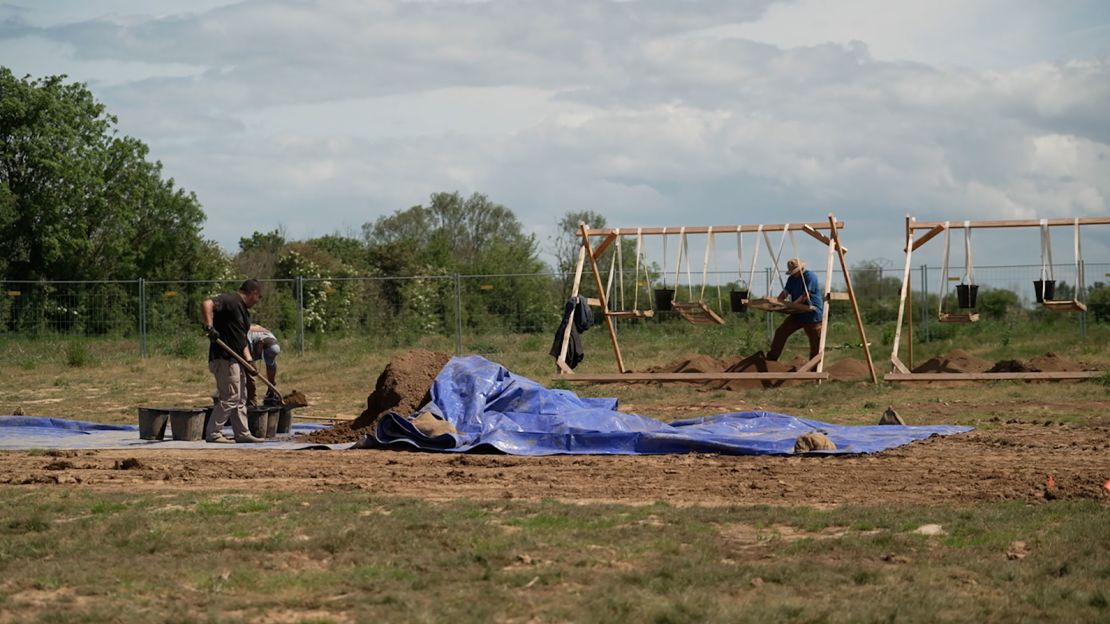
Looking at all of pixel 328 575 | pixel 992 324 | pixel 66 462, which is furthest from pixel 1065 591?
pixel 992 324

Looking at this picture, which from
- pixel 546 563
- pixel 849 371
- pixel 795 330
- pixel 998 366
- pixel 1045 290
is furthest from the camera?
pixel 849 371

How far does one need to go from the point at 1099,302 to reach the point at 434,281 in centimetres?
1651

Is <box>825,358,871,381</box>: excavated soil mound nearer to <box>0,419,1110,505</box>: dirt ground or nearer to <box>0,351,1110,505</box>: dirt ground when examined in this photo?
<box>0,351,1110,505</box>: dirt ground

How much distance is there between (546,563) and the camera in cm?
707

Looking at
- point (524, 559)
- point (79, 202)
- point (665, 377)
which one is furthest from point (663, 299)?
point (79, 202)

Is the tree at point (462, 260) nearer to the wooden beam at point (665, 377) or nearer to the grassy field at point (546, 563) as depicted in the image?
the wooden beam at point (665, 377)

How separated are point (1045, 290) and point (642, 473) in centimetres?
945

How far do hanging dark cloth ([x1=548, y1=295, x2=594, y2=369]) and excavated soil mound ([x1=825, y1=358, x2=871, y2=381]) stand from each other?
445 centimetres

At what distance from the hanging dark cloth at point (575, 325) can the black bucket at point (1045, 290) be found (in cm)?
658

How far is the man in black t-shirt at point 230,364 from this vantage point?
45.9 ft

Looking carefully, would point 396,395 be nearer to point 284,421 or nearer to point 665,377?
point 284,421

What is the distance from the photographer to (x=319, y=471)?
1140cm

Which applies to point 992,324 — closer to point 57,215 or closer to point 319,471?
point 319,471

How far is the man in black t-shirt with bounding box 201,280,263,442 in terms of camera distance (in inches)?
551
